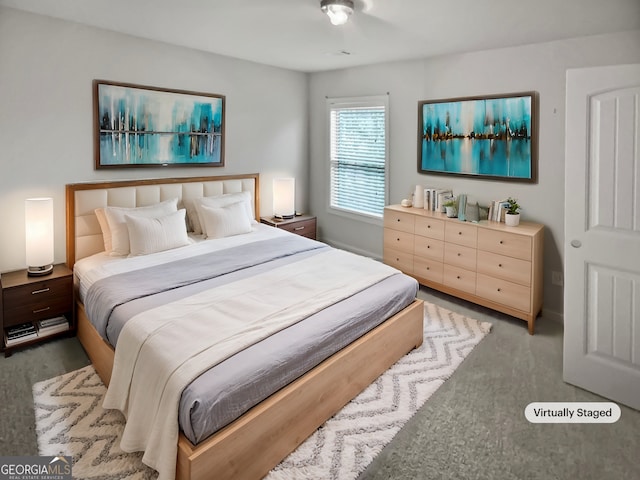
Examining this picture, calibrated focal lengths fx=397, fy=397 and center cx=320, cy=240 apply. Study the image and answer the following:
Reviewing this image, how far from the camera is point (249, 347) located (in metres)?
1.97

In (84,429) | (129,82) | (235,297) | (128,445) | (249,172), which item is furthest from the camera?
(249,172)

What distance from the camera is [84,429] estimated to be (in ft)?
7.04

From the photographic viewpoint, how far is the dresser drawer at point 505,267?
10.7 feet

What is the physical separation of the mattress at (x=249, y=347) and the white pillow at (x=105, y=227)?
0.09 m

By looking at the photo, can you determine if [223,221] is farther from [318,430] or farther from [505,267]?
[505,267]

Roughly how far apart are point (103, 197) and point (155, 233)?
0.62 metres

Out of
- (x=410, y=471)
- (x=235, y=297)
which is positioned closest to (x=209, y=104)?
(x=235, y=297)

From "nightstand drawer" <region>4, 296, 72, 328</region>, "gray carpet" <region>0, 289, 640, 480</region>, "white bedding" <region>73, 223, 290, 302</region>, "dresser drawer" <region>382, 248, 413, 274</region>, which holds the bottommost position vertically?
"gray carpet" <region>0, 289, 640, 480</region>

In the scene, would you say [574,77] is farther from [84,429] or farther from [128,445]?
[84,429]

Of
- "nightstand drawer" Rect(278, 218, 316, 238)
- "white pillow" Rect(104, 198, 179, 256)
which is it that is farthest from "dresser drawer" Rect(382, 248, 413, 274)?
"white pillow" Rect(104, 198, 179, 256)

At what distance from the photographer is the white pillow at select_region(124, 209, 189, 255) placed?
10.8 feet

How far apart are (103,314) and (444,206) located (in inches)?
123

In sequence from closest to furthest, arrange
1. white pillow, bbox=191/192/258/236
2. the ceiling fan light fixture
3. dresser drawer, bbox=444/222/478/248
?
the ceiling fan light fixture → dresser drawer, bbox=444/222/478/248 → white pillow, bbox=191/192/258/236

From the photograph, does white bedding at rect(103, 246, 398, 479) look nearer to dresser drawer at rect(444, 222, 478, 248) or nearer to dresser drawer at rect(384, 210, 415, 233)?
dresser drawer at rect(444, 222, 478, 248)
